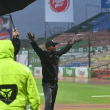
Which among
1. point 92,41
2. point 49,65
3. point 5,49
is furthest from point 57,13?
point 5,49

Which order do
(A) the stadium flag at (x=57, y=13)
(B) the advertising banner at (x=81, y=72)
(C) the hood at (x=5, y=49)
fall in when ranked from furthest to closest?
(A) the stadium flag at (x=57, y=13) < (B) the advertising banner at (x=81, y=72) < (C) the hood at (x=5, y=49)

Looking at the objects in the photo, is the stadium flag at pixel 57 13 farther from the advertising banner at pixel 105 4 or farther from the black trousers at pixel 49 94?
the black trousers at pixel 49 94

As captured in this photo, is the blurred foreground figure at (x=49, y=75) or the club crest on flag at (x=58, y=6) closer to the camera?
the blurred foreground figure at (x=49, y=75)

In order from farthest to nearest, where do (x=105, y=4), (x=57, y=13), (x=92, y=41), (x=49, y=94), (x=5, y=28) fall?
Result: (x=105, y=4), (x=92, y=41), (x=57, y=13), (x=5, y=28), (x=49, y=94)

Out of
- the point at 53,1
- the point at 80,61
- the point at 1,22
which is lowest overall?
the point at 80,61

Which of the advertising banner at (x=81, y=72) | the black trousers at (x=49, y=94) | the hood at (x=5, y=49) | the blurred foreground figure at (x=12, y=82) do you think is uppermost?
the hood at (x=5, y=49)

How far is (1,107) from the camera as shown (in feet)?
13.1

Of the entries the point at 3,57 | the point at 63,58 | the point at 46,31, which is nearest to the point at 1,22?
the point at 63,58

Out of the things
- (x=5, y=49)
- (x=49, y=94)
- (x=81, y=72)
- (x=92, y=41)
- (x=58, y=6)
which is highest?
(x=58, y=6)

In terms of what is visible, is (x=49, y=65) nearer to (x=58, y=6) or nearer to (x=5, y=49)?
(x=5, y=49)

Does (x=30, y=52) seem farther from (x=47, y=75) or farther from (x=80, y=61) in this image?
(x=47, y=75)

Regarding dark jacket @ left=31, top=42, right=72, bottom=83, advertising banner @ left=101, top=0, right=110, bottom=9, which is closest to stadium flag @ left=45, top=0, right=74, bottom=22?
advertising banner @ left=101, top=0, right=110, bottom=9

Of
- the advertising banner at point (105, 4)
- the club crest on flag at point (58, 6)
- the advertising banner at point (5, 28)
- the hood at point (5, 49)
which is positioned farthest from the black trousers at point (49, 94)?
the advertising banner at point (105, 4)

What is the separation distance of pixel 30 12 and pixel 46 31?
3922 millimetres
